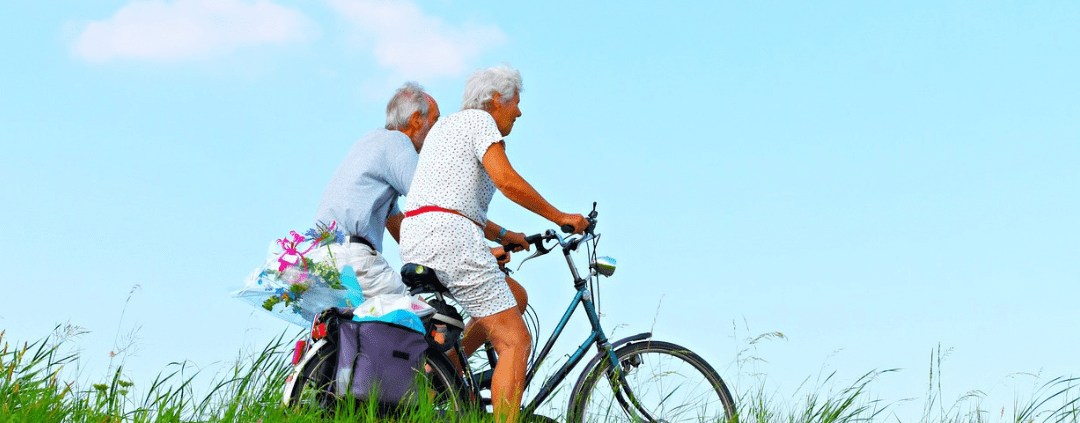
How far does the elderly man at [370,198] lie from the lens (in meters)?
5.34

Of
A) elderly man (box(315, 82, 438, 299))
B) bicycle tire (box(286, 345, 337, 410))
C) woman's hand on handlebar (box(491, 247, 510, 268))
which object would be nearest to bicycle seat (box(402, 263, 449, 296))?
bicycle tire (box(286, 345, 337, 410))

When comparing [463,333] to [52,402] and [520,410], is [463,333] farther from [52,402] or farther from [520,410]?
[52,402]

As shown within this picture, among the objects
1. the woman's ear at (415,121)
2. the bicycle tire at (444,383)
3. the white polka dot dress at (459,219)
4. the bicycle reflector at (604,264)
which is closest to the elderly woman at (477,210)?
the white polka dot dress at (459,219)

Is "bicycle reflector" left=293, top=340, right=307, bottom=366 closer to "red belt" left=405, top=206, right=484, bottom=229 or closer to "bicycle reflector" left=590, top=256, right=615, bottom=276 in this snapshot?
"red belt" left=405, top=206, right=484, bottom=229

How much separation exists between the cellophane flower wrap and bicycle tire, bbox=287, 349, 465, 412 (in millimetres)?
614

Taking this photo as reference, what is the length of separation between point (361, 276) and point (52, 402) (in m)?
1.48

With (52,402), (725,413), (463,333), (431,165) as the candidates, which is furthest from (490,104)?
(52,402)

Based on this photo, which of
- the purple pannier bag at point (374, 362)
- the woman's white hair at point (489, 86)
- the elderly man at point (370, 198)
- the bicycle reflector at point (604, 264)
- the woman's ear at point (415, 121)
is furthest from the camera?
the woman's ear at point (415, 121)

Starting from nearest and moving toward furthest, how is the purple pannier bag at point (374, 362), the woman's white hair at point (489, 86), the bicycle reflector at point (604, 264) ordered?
the purple pannier bag at point (374, 362)
the woman's white hair at point (489, 86)
the bicycle reflector at point (604, 264)

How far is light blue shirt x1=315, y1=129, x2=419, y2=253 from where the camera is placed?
17.6ft

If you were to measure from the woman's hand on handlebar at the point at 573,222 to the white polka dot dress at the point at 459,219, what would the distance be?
0.34 meters

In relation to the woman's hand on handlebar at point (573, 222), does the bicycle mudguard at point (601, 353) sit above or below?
below

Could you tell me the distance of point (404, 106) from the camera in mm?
5676

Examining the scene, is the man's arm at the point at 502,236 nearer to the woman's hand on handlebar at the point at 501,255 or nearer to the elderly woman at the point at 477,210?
the woman's hand on handlebar at the point at 501,255
